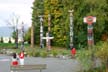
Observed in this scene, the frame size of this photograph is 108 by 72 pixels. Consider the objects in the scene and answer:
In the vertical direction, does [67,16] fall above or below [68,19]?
above

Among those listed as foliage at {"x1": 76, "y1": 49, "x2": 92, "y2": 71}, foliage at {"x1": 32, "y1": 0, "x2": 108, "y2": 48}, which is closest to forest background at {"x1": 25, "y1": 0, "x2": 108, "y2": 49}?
foliage at {"x1": 32, "y1": 0, "x2": 108, "y2": 48}

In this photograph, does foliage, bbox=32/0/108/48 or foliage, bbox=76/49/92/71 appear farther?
foliage, bbox=32/0/108/48

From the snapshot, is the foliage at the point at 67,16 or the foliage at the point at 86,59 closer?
the foliage at the point at 86,59

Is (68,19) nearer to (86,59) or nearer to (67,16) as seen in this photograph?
(67,16)

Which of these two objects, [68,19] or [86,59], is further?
[68,19]

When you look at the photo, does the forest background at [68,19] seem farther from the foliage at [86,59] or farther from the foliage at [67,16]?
the foliage at [86,59]

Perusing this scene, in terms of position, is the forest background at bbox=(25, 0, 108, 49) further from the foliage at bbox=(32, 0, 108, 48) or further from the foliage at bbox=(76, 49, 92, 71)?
the foliage at bbox=(76, 49, 92, 71)

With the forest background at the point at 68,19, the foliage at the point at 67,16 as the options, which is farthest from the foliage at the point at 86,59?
the foliage at the point at 67,16

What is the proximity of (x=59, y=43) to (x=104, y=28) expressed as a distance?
1292cm

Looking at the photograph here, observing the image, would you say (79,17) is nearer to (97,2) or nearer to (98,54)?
(97,2)

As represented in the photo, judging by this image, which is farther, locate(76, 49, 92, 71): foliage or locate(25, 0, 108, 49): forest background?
locate(25, 0, 108, 49): forest background

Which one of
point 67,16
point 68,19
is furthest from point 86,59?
point 67,16

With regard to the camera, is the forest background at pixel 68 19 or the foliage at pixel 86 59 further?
the forest background at pixel 68 19

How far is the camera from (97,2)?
67375 mm
